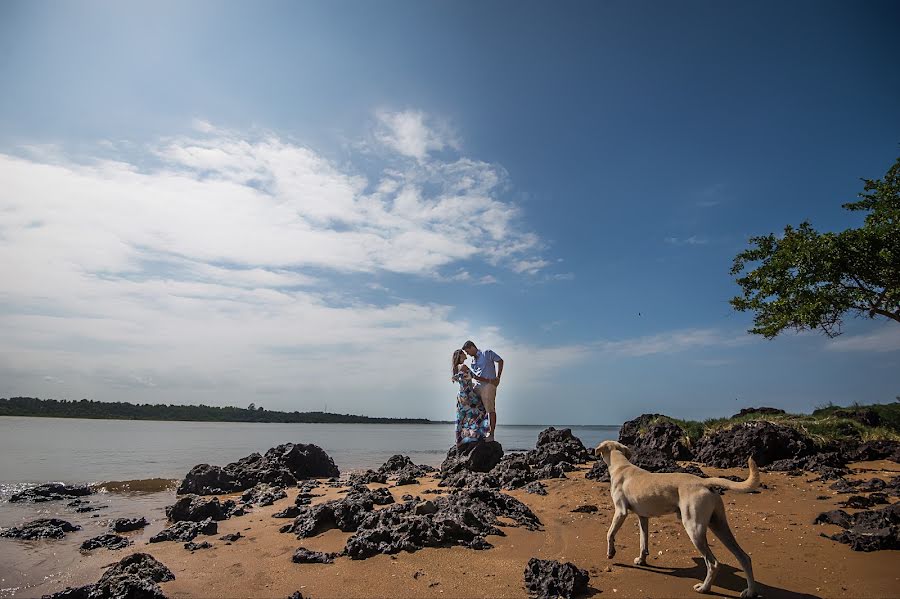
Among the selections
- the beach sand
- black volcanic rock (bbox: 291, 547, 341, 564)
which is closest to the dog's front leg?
the beach sand

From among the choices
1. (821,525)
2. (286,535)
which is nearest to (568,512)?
(821,525)

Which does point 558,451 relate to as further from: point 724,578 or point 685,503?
point 685,503

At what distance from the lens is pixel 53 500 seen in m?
12.0

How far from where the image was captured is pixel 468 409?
14852 mm

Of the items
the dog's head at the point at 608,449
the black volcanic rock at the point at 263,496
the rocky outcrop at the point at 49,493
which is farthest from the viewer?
the rocky outcrop at the point at 49,493

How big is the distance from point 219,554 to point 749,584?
23.1ft

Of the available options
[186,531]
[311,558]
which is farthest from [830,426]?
[186,531]

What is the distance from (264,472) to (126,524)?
207 inches

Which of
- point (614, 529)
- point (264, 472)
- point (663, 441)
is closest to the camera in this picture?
point (614, 529)

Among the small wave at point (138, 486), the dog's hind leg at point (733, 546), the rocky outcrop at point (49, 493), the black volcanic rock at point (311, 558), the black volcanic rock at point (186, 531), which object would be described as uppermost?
the dog's hind leg at point (733, 546)

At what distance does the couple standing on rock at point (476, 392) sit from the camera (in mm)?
14453

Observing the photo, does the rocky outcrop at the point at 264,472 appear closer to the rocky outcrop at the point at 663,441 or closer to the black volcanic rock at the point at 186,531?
the black volcanic rock at the point at 186,531

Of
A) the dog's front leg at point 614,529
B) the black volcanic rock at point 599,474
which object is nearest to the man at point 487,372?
the black volcanic rock at point 599,474

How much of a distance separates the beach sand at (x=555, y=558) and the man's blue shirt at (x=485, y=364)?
5863 millimetres
